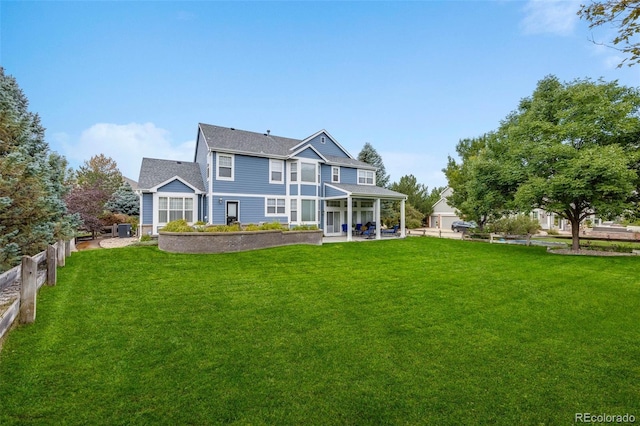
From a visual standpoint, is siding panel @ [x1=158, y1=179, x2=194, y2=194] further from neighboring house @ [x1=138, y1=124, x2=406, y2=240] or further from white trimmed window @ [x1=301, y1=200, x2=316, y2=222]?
white trimmed window @ [x1=301, y1=200, x2=316, y2=222]

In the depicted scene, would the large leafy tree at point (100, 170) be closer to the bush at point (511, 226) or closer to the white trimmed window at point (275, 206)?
the white trimmed window at point (275, 206)

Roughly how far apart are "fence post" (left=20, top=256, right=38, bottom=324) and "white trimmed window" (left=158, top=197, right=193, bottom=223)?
13.8m

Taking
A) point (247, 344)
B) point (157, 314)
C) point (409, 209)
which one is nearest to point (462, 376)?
point (247, 344)

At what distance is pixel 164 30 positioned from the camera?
16328mm

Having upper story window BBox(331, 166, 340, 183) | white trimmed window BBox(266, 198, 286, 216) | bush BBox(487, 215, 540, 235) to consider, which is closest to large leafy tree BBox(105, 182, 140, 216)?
white trimmed window BBox(266, 198, 286, 216)

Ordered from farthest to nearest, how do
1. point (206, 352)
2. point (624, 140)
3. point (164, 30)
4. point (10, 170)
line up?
point (164, 30) < point (624, 140) < point (10, 170) < point (206, 352)

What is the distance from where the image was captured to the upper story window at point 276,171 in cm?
2022

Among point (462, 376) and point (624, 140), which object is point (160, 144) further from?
point (624, 140)

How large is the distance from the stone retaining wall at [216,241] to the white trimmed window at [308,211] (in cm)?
663

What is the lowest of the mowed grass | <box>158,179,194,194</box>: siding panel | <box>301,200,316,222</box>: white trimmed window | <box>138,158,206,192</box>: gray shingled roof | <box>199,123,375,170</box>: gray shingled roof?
the mowed grass

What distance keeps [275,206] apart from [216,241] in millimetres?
7688

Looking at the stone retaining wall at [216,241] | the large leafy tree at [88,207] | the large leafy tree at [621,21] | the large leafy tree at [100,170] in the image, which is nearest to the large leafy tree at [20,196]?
the stone retaining wall at [216,241]

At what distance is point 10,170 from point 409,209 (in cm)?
3476

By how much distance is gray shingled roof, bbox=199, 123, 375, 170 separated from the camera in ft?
61.5
